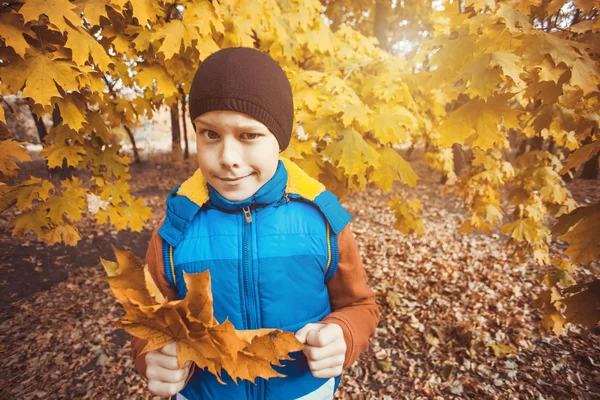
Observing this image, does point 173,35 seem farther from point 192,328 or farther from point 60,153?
point 192,328

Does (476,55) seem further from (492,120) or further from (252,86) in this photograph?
(252,86)

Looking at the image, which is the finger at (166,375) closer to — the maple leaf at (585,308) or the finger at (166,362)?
the finger at (166,362)

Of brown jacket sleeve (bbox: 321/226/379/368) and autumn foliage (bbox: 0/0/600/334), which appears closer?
brown jacket sleeve (bbox: 321/226/379/368)

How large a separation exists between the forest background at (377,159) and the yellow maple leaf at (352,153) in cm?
1

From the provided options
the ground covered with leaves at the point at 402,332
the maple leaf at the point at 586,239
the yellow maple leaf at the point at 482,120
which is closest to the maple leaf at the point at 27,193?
the ground covered with leaves at the point at 402,332

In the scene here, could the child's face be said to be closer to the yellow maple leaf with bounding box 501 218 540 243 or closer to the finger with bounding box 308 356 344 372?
the finger with bounding box 308 356 344 372

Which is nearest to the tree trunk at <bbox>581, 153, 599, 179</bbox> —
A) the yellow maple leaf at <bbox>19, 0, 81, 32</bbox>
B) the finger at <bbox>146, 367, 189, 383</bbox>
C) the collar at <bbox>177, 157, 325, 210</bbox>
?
the collar at <bbox>177, 157, 325, 210</bbox>

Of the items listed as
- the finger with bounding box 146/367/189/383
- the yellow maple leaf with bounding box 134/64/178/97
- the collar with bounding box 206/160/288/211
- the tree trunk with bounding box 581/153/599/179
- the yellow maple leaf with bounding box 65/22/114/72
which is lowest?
the finger with bounding box 146/367/189/383

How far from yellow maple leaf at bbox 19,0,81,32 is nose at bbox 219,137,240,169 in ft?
3.96

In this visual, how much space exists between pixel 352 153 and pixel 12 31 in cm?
207

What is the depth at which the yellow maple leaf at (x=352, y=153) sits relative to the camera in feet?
7.14

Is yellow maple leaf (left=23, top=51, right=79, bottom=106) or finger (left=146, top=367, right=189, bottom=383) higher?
yellow maple leaf (left=23, top=51, right=79, bottom=106)

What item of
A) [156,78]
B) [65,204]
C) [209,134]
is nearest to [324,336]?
[209,134]

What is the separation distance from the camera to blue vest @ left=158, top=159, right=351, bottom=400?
1.17 m
